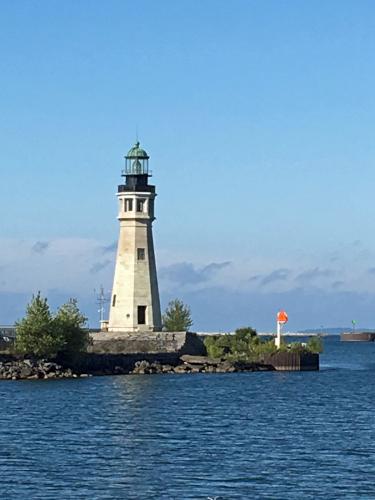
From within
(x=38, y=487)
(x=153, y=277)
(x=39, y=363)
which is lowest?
(x=38, y=487)

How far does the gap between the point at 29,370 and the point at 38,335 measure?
97.3 inches

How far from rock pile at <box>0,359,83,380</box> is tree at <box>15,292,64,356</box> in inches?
33.9

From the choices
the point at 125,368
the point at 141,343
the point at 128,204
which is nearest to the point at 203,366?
the point at 141,343

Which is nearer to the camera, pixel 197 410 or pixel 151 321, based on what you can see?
pixel 197 410

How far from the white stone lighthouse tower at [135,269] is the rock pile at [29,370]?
10233mm

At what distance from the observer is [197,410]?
65250 mm

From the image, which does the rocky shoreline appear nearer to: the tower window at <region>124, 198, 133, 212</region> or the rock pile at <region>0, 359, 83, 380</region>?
the rock pile at <region>0, 359, 83, 380</region>

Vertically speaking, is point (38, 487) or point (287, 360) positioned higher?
point (287, 360)

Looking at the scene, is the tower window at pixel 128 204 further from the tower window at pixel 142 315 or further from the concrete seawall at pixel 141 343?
the concrete seawall at pixel 141 343

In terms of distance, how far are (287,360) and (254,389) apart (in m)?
20.8

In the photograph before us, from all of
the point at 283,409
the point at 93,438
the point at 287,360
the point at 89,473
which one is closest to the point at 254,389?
the point at 283,409

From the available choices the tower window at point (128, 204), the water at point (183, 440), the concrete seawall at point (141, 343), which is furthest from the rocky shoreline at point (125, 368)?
the tower window at point (128, 204)

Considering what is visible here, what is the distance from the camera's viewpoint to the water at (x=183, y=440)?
39812 millimetres

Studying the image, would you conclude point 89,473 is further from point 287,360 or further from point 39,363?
point 287,360
